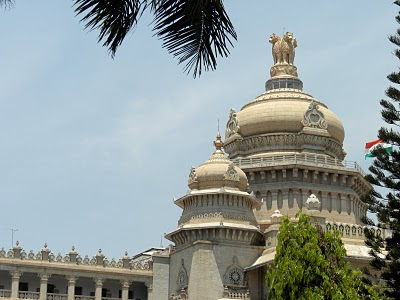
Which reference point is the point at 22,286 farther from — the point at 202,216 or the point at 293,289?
the point at 293,289

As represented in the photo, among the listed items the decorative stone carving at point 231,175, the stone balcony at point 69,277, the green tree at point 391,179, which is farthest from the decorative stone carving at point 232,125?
the green tree at point 391,179

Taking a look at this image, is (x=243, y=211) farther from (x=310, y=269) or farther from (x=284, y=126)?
(x=310, y=269)

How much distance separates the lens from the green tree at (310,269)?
34719mm

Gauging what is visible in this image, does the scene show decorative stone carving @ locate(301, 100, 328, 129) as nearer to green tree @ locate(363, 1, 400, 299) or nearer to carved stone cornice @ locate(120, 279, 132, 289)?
carved stone cornice @ locate(120, 279, 132, 289)

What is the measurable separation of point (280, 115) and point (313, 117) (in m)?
2.50

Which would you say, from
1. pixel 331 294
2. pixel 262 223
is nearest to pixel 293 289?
pixel 331 294

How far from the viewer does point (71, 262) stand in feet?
235

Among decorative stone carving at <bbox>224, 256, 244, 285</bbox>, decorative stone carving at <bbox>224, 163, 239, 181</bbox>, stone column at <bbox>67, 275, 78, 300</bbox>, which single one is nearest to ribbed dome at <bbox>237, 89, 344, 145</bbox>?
decorative stone carving at <bbox>224, 163, 239, 181</bbox>

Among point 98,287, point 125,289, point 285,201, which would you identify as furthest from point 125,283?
point 285,201

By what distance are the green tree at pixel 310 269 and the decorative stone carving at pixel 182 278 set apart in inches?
977

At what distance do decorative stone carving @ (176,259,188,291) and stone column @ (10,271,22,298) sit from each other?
1392 cm

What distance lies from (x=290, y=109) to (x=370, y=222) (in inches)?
1245

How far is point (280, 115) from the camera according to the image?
69.8 m

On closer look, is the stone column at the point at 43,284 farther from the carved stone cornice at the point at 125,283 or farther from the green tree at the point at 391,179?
the green tree at the point at 391,179
